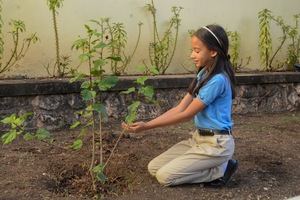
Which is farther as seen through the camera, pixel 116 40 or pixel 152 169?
pixel 116 40

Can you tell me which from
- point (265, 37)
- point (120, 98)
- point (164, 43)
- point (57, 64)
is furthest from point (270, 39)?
point (57, 64)

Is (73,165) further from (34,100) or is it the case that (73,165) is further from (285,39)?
(285,39)

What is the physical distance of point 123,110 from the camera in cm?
573

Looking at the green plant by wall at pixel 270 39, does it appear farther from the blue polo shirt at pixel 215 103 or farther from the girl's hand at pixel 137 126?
the girl's hand at pixel 137 126

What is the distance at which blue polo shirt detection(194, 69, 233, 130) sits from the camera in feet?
12.3

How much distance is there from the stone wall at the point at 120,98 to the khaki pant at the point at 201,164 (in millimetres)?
1766

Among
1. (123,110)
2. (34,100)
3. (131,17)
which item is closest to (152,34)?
(131,17)

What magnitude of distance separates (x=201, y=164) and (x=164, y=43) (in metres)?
2.89

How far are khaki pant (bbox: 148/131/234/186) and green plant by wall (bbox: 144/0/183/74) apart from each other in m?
2.63

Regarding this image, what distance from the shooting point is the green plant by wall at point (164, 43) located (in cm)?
638

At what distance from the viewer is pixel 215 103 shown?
12.6ft

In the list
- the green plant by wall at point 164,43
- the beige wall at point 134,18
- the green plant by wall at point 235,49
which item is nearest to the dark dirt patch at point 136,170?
the beige wall at point 134,18

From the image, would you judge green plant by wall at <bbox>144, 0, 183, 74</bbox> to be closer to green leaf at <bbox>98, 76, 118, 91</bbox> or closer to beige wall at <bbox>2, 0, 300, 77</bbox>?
beige wall at <bbox>2, 0, 300, 77</bbox>

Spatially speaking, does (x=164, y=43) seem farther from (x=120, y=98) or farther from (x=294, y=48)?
(x=294, y=48)
